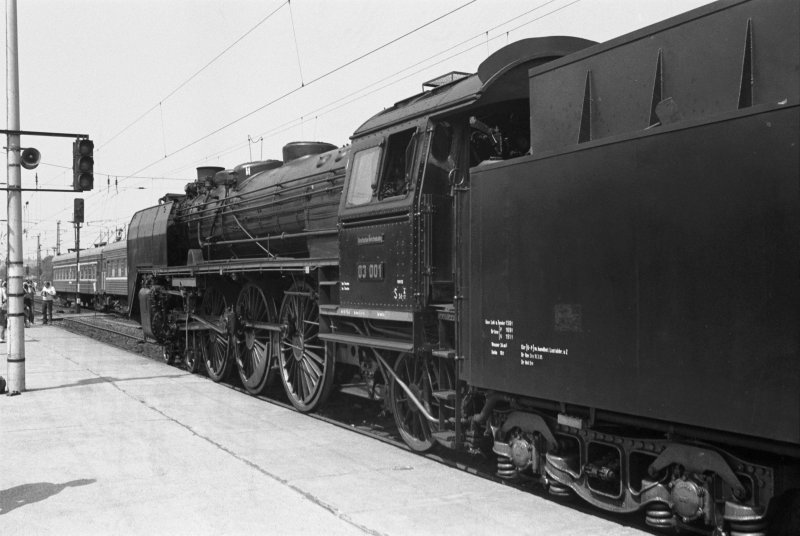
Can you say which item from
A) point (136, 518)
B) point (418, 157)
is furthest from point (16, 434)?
point (418, 157)

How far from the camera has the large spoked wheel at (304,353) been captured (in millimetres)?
8172

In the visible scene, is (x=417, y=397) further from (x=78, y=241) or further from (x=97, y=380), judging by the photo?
(x=78, y=241)

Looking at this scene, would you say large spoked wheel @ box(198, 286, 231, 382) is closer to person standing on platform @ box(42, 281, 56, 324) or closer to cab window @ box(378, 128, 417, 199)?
cab window @ box(378, 128, 417, 199)

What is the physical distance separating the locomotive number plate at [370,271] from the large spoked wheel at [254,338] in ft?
9.87

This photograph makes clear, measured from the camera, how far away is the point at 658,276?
3.79 m

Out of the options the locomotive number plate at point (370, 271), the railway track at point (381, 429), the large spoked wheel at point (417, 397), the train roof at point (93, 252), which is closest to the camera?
the railway track at point (381, 429)

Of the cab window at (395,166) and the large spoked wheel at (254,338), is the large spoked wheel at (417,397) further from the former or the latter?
the large spoked wheel at (254,338)

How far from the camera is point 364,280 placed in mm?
6672

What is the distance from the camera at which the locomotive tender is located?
3400 millimetres


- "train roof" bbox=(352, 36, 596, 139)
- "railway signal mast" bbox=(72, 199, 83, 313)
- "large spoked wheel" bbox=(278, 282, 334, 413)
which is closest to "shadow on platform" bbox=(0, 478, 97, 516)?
"large spoked wheel" bbox=(278, 282, 334, 413)

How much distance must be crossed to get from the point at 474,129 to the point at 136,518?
384 centimetres

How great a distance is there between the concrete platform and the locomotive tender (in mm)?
404

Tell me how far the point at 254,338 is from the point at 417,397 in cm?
433

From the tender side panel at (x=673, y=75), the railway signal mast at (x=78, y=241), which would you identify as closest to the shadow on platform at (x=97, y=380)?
the tender side panel at (x=673, y=75)
